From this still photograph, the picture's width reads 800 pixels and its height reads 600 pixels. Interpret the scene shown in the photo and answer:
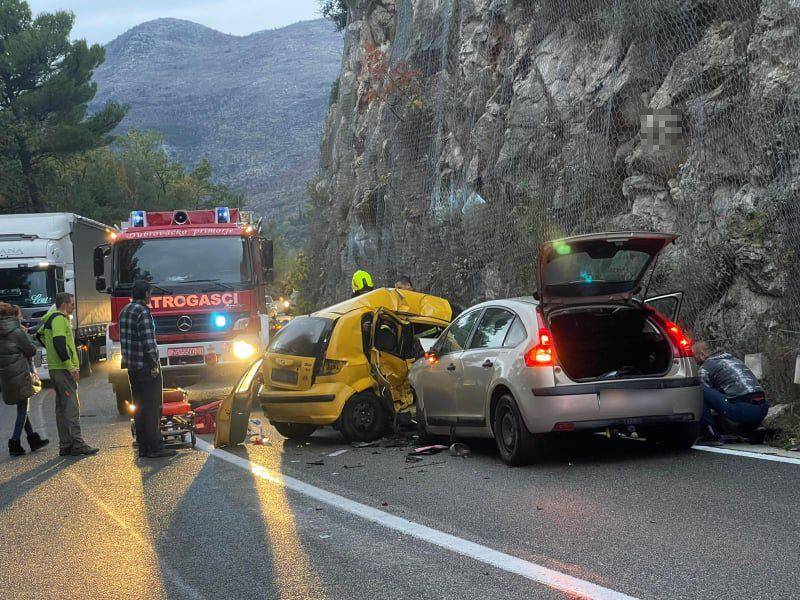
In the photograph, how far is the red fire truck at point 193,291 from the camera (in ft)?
53.6

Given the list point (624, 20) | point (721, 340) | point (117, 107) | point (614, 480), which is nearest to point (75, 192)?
point (117, 107)

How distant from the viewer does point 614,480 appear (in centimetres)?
813

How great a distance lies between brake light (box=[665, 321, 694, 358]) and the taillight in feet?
3.65

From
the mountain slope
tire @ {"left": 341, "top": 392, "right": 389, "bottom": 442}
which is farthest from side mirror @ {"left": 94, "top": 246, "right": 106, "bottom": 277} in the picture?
the mountain slope

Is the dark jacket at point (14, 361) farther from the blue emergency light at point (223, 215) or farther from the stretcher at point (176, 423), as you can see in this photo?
the blue emergency light at point (223, 215)

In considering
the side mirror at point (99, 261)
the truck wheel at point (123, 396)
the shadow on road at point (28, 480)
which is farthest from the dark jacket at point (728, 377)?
the side mirror at point (99, 261)

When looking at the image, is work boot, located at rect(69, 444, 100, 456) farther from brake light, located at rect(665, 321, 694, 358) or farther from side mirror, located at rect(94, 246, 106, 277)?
brake light, located at rect(665, 321, 694, 358)

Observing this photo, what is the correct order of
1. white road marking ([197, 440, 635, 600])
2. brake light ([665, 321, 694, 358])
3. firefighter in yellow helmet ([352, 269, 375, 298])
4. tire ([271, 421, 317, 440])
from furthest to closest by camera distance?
1. firefighter in yellow helmet ([352, 269, 375, 298])
2. tire ([271, 421, 317, 440])
3. brake light ([665, 321, 694, 358])
4. white road marking ([197, 440, 635, 600])

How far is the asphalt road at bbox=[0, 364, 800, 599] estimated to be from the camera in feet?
17.8

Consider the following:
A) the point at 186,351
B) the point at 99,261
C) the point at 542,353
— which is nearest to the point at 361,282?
the point at 186,351

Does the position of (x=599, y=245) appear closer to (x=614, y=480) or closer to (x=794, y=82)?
(x=614, y=480)

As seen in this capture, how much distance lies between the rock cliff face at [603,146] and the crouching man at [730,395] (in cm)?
118

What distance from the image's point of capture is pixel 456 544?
245 inches

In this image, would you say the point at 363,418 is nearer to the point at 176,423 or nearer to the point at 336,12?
the point at 176,423
